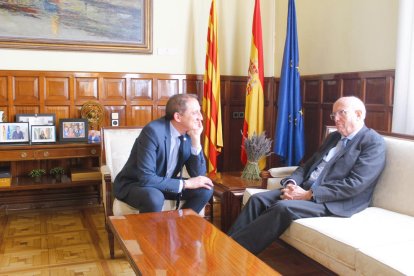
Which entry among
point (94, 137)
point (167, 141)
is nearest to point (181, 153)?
point (167, 141)

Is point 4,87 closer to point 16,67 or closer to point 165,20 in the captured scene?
point 16,67

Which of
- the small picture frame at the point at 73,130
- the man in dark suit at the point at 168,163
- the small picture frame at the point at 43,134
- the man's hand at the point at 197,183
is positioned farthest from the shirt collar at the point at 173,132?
the small picture frame at the point at 43,134

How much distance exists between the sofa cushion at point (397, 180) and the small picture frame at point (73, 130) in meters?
2.55

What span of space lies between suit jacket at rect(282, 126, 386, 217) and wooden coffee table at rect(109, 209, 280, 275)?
2.62 ft

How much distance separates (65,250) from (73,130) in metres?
1.28

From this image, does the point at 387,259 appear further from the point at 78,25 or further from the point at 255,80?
the point at 78,25

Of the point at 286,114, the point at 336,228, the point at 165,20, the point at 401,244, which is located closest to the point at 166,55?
the point at 165,20

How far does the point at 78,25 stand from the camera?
3945mm

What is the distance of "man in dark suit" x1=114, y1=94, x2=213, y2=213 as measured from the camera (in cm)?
250

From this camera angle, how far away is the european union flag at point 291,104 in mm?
3965

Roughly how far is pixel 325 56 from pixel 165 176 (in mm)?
2139

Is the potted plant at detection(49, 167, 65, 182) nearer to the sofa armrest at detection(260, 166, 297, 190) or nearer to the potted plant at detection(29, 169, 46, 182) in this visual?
the potted plant at detection(29, 169, 46, 182)

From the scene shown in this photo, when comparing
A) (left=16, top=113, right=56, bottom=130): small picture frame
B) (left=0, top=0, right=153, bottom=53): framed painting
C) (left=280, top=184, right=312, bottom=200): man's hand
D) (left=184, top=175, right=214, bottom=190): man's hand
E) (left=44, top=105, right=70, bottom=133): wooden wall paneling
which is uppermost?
(left=0, top=0, right=153, bottom=53): framed painting

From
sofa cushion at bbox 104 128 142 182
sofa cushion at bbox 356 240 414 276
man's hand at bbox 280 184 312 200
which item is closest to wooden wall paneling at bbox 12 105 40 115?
sofa cushion at bbox 104 128 142 182
